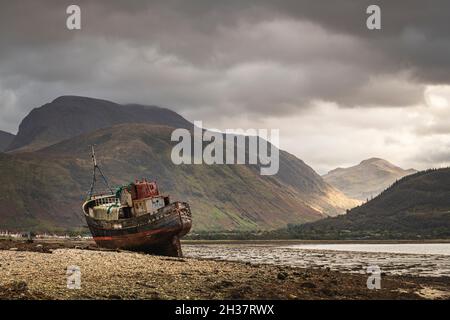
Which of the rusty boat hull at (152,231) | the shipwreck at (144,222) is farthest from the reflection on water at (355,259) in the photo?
the shipwreck at (144,222)

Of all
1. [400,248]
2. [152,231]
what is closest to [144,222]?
[152,231]

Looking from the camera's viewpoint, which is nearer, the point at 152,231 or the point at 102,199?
the point at 152,231

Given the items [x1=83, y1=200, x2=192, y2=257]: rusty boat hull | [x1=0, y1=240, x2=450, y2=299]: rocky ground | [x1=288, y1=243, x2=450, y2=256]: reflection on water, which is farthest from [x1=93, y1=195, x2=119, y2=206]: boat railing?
[x1=288, y1=243, x2=450, y2=256]: reflection on water

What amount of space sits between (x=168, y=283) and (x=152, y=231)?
39.7 m

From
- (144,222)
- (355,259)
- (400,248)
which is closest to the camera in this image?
(144,222)

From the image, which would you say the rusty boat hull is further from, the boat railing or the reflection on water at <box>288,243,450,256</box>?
the reflection on water at <box>288,243,450,256</box>

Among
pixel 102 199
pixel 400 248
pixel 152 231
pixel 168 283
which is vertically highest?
pixel 102 199

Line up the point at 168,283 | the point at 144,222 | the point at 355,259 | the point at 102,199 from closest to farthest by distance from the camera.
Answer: the point at 168,283 → the point at 144,222 → the point at 355,259 → the point at 102,199

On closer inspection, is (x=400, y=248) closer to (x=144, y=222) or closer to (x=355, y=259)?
(x=355, y=259)

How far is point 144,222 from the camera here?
73.8 meters

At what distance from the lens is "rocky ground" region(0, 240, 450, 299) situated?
30438mm
